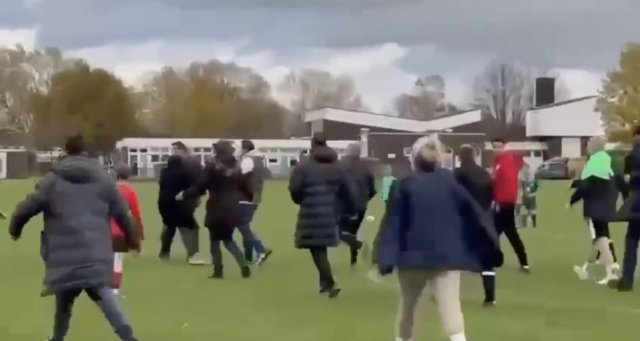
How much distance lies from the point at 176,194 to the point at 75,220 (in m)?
8.90

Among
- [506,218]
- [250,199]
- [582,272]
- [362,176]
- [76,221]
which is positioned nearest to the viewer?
[76,221]

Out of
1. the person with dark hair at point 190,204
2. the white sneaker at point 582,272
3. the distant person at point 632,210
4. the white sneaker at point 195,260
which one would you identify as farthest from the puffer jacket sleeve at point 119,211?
the white sneaker at point 195,260

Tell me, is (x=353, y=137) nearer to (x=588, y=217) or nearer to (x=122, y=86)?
(x=122, y=86)

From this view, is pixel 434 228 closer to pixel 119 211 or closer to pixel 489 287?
pixel 119 211

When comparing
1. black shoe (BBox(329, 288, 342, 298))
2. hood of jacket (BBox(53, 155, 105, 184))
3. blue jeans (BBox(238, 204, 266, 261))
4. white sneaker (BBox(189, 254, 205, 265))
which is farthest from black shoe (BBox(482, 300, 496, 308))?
white sneaker (BBox(189, 254, 205, 265))

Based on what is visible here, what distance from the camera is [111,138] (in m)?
93.2

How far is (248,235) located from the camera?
16250 millimetres

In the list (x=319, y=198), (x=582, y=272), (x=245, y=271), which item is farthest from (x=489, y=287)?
(x=245, y=271)

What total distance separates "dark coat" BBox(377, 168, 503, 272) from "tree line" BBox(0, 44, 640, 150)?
82.3 meters

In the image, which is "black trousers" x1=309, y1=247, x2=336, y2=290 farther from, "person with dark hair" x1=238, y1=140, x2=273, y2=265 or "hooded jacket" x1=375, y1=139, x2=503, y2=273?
"hooded jacket" x1=375, y1=139, x2=503, y2=273

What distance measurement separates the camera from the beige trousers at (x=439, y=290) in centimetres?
836

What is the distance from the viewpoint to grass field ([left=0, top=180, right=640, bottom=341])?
34.0 feet

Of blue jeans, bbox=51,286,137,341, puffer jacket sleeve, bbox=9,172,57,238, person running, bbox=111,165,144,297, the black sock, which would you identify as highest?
puffer jacket sleeve, bbox=9,172,57,238

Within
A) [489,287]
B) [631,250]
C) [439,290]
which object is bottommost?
[489,287]
